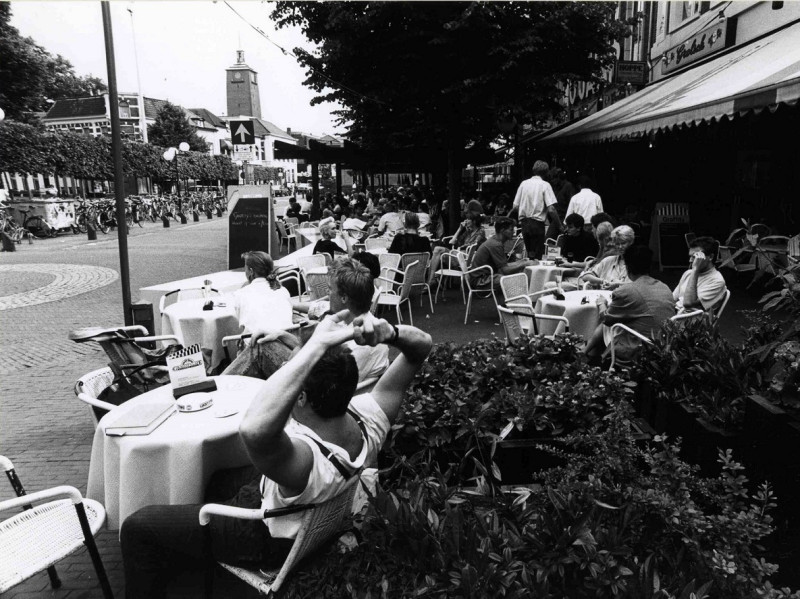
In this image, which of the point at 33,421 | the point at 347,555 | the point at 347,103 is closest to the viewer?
the point at 347,555

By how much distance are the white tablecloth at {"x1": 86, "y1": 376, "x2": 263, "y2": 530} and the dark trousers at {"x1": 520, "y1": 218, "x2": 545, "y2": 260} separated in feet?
22.7

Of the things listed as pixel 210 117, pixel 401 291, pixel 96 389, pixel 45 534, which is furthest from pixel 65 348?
pixel 210 117

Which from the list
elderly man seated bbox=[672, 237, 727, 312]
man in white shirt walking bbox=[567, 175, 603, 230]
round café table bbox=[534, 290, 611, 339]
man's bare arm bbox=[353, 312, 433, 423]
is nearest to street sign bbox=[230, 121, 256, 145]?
man in white shirt walking bbox=[567, 175, 603, 230]

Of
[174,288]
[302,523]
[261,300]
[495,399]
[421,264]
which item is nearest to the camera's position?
[302,523]

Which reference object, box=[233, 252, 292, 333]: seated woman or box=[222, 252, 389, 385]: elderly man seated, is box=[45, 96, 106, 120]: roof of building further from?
box=[222, 252, 389, 385]: elderly man seated

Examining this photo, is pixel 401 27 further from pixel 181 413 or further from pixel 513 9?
pixel 181 413

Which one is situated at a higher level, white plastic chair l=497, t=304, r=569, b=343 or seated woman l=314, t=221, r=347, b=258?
seated woman l=314, t=221, r=347, b=258

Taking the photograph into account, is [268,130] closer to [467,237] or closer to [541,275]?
[467,237]

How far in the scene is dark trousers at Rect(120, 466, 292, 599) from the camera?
2.27 m

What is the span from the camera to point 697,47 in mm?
12047

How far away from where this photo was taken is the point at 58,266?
14828 millimetres

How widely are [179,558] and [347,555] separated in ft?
3.21

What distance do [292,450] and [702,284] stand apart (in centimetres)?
450

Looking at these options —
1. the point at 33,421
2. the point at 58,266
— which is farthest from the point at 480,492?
the point at 58,266
